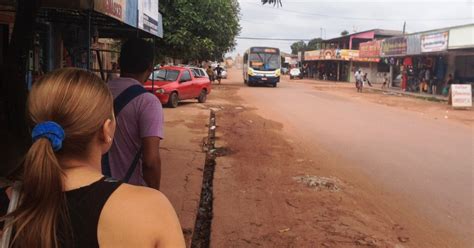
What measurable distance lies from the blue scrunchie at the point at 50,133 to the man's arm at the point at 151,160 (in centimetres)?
148

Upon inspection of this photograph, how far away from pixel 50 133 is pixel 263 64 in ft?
115

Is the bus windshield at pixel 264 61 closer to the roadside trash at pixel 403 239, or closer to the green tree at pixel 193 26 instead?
the green tree at pixel 193 26

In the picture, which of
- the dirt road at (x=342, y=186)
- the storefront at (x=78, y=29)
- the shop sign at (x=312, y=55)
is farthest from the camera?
the shop sign at (x=312, y=55)

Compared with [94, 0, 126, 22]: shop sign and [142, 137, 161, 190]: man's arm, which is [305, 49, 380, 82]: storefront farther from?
[142, 137, 161, 190]: man's arm

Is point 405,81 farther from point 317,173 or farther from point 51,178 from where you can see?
point 51,178

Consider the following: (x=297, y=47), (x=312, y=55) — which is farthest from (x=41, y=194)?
(x=297, y=47)

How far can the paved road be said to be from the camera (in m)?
6.45

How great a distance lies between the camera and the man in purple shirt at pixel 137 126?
9.05 ft

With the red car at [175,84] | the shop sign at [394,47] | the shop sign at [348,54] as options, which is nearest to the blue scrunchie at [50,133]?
the red car at [175,84]

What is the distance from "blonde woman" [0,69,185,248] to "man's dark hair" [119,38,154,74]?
1590mm

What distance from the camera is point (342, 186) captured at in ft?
23.1

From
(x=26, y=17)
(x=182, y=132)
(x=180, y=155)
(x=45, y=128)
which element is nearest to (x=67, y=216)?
(x=45, y=128)

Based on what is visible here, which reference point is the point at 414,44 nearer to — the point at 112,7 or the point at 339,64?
the point at 339,64

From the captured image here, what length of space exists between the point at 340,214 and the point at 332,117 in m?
11.1
